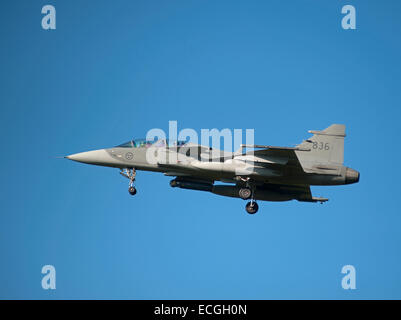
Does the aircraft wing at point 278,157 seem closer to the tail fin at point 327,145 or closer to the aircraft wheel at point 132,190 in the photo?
the tail fin at point 327,145

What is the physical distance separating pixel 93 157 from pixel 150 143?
2966 mm

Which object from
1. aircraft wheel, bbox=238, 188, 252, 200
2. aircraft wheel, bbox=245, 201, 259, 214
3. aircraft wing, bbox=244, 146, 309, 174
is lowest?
aircraft wheel, bbox=245, 201, 259, 214

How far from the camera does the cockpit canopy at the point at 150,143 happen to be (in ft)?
92.7

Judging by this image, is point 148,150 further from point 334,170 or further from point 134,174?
point 334,170

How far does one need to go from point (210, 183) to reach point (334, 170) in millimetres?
5986

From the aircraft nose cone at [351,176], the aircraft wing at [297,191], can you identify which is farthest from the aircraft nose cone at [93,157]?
the aircraft nose cone at [351,176]

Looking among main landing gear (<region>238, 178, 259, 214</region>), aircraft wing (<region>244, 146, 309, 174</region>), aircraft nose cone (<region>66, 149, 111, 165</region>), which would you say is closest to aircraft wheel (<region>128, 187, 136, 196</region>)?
aircraft nose cone (<region>66, 149, 111, 165</region>)

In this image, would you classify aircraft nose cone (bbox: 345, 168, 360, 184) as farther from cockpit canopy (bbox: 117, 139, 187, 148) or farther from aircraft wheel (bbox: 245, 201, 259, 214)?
cockpit canopy (bbox: 117, 139, 187, 148)

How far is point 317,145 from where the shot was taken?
2658 cm

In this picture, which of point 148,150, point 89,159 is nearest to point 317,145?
point 148,150

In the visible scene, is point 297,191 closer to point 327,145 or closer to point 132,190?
point 327,145

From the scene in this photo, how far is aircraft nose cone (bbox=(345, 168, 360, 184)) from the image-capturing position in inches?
1035

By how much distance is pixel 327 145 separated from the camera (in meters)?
26.5

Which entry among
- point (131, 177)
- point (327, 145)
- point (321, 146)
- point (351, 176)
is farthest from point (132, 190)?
point (351, 176)
